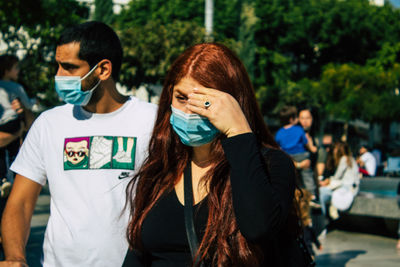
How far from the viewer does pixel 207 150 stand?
2.04 metres

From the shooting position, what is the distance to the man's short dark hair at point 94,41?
2705 mm

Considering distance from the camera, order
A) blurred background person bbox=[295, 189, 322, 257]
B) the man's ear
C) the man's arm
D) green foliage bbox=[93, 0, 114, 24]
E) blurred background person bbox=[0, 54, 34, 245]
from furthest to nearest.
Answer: green foliage bbox=[93, 0, 114, 24], blurred background person bbox=[295, 189, 322, 257], blurred background person bbox=[0, 54, 34, 245], the man's ear, the man's arm

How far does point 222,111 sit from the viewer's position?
172 centimetres

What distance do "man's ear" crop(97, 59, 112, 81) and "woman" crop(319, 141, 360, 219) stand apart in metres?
6.50

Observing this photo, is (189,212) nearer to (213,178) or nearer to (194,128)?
(213,178)

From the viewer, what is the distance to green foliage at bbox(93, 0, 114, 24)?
32094mm

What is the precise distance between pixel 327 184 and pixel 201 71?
285 inches

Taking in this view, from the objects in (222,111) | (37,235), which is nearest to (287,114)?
(37,235)

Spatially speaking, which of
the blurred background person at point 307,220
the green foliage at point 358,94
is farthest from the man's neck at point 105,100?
the green foliage at point 358,94

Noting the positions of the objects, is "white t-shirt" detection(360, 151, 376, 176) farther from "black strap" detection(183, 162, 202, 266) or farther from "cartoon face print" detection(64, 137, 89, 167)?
"black strap" detection(183, 162, 202, 266)

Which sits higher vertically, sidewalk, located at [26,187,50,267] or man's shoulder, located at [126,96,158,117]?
man's shoulder, located at [126,96,158,117]

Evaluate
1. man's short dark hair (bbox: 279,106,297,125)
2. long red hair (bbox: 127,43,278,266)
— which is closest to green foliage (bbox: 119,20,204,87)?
man's short dark hair (bbox: 279,106,297,125)

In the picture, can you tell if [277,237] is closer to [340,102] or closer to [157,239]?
[157,239]

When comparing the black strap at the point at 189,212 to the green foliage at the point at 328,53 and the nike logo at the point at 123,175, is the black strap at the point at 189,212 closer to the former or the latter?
the nike logo at the point at 123,175
